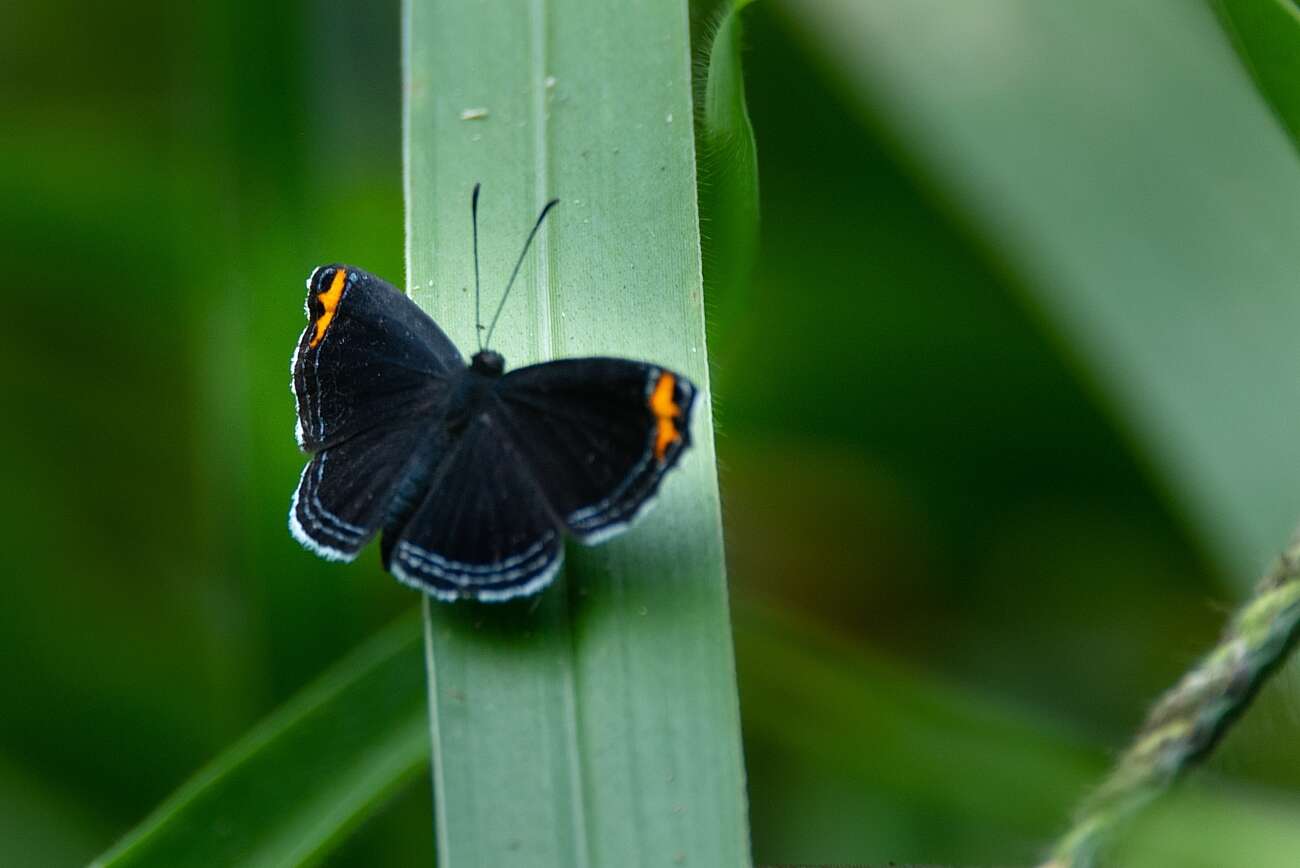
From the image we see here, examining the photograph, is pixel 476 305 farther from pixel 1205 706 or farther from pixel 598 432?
pixel 1205 706

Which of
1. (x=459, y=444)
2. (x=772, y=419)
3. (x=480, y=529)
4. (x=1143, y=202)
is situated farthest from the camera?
(x=772, y=419)

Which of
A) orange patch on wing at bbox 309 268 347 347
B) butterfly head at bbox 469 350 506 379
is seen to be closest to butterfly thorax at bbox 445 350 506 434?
butterfly head at bbox 469 350 506 379

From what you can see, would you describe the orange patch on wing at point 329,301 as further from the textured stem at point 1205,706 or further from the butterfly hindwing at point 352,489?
the textured stem at point 1205,706

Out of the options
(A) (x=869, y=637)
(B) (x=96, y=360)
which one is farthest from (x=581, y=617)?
(B) (x=96, y=360)

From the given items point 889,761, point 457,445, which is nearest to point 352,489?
point 457,445

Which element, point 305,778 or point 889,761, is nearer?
point 305,778

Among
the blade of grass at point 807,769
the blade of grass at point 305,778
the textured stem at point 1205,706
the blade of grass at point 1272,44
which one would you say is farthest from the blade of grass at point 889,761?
the blade of grass at point 1272,44

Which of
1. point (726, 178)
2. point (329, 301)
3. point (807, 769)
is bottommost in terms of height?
point (807, 769)
